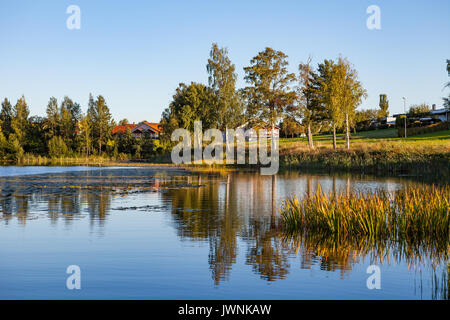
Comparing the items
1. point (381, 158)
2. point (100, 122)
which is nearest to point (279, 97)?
point (381, 158)

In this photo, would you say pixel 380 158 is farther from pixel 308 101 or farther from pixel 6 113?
pixel 6 113

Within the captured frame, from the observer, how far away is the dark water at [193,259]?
381 inches

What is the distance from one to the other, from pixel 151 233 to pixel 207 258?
14.9ft

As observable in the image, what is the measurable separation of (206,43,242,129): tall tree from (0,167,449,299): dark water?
177 feet

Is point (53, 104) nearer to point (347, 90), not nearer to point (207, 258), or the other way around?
point (347, 90)

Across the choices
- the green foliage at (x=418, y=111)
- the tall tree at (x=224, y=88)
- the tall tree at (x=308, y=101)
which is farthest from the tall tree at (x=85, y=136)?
the green foliage at (x=418, y=111)

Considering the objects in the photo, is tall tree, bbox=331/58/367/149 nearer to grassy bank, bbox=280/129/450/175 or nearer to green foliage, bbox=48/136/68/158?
grassy bank, bbox=280/129/450/175

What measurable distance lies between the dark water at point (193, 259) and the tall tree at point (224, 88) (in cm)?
5394

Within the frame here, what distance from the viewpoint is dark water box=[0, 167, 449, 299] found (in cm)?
967

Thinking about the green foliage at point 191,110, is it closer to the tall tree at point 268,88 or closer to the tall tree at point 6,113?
the tall tree at point 268,88

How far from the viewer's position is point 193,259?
492 inches

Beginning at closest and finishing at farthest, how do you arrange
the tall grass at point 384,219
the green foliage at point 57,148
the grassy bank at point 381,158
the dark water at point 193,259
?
the dark water at point 193,259 → the tall grass at point 384,219 → the grassy bank at point 381,158 → the green foliage at point 57,148

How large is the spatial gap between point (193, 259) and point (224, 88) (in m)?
64.4
